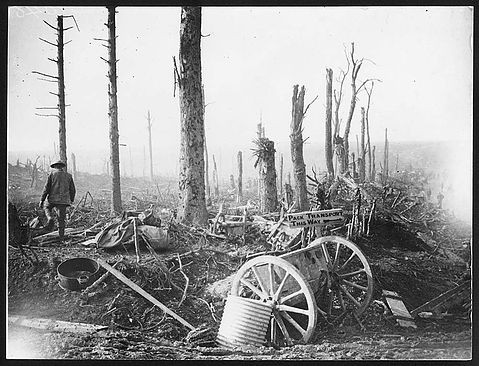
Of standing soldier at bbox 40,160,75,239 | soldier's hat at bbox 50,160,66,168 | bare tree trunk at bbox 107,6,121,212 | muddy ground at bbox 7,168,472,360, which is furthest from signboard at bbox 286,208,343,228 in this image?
soldier's hat at bbox 50,160,66,168

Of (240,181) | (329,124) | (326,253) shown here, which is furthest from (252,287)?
(329,124)

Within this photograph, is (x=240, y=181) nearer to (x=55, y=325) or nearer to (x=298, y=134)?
(x=298, y=134)

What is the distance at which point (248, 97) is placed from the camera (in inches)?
194

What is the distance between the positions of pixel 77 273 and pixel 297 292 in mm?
1971

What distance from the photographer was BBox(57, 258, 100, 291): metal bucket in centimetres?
470

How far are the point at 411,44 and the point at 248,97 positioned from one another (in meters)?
1.53

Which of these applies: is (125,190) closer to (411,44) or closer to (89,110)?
(89,110)

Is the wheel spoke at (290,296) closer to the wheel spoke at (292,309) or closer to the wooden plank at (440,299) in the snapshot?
the wheel spoke at (292,309)

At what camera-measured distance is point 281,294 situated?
14.6 ft

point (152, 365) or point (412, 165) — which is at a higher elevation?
point (412, 165)

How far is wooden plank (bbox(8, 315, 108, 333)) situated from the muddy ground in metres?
0.04

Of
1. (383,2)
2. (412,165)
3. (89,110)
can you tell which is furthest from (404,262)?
(89,110)

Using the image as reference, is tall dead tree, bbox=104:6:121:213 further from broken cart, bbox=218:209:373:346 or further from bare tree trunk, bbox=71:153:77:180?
broken cart, bbox=218:209:373:346

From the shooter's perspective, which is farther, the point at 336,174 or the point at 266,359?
the point at 336,174
